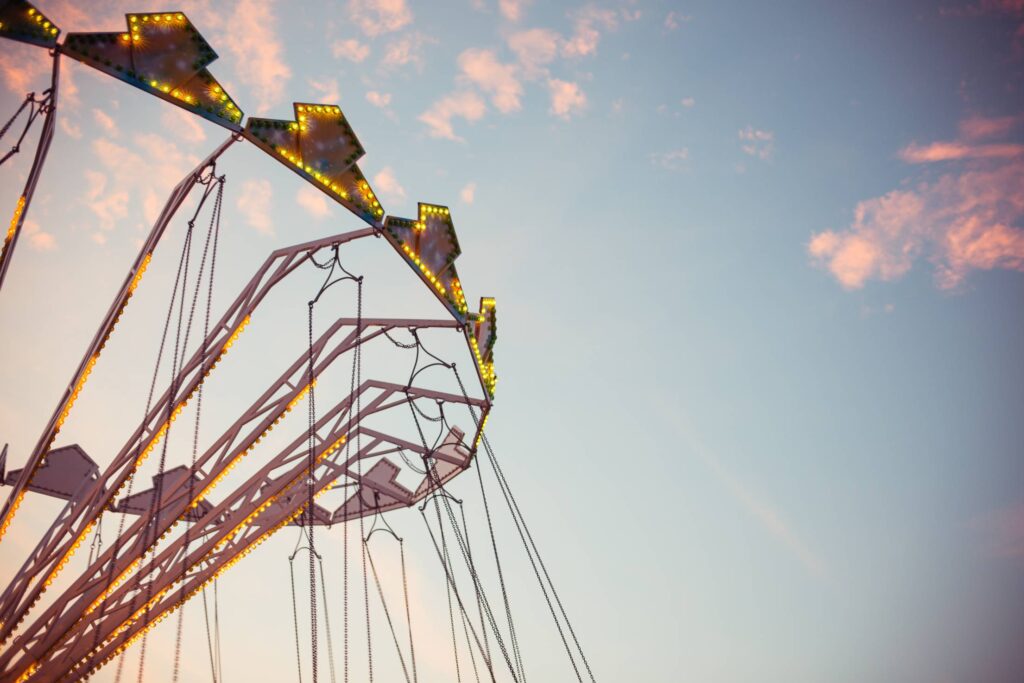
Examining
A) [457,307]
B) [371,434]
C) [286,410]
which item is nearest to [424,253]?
[457,307]

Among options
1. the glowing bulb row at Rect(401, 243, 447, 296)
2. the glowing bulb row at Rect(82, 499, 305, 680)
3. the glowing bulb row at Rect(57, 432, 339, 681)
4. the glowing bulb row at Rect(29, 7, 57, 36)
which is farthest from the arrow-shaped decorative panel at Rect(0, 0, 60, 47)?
the glowing bulb row at Rect(82, 499, 305, 680)

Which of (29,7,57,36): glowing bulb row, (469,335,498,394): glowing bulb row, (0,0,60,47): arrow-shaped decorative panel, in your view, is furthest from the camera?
(469,335,498,394): glowing bulb row

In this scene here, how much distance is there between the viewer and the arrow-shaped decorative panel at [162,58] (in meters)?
6.81

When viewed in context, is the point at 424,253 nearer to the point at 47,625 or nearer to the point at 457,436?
the point at 457,436

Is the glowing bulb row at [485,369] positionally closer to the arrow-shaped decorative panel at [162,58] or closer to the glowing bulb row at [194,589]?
the glowing bulb row at [194,589]

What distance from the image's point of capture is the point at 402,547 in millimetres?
15680

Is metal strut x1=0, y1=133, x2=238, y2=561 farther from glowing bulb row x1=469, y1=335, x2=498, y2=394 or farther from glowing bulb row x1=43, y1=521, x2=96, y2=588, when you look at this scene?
glowing bulb row x1=469, y1=335, x2=498, y2=394

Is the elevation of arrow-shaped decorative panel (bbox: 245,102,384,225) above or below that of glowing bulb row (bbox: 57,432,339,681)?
above

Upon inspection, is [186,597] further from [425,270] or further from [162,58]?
[162,58]

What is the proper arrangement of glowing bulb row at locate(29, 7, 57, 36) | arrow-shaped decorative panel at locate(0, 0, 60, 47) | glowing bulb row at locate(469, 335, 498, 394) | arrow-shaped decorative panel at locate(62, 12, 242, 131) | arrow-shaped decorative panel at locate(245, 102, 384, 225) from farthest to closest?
1. glowing bulb row at locate(469, 335, 498, 394)
2. arrow-shaped decorative panel at locate(245, 102, 384, 225)
3. arrow-shaped decorative panel at locate(62, 12, 242, 131)
4. glowing bulb row at locate(29, 7, 57, 36)
5. arrow-shaped decorative panel at locate(0, 0, 60, 47)

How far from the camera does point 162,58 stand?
7074 mm

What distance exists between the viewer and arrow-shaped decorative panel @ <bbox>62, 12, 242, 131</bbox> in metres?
6.81

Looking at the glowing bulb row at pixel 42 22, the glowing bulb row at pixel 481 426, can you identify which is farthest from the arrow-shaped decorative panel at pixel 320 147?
the glowing bulb row at pixel 481 426

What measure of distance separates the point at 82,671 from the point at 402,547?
6.48 meters
